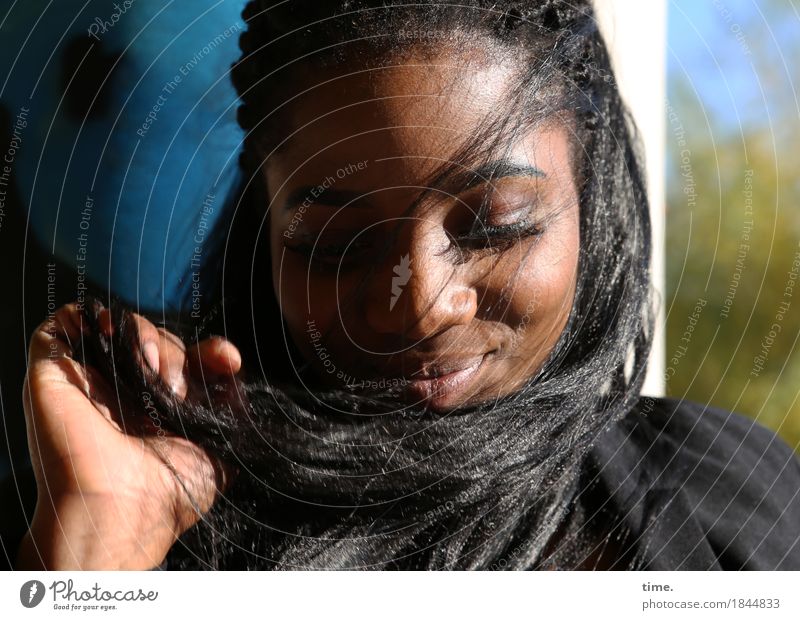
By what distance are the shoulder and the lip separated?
0.10 m

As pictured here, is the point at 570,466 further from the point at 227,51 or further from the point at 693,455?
the point at 227,51

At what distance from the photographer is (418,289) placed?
417 mm

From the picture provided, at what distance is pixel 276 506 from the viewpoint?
43cm

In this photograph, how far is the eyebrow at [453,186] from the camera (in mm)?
406

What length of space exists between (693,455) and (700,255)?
0.13m

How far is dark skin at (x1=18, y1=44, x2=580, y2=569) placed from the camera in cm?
40

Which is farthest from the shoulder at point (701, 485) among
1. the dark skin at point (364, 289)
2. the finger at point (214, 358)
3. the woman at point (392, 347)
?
the finger at point (214, 358)

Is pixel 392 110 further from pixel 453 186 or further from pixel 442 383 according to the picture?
pixel 442 383
